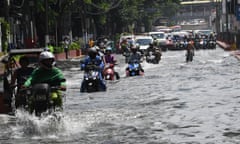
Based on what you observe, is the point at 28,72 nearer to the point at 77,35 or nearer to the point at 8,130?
the point at 8,130

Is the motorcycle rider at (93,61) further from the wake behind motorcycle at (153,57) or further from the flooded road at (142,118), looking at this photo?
the wake behind motorcycle at (153,57)

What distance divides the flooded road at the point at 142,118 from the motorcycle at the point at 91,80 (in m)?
0.38

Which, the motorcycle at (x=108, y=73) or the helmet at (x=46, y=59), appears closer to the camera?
the helmet at (x=46, y=59)

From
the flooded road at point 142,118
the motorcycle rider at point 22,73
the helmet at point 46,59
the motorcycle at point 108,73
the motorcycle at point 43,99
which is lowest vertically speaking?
the flooded road at point 142,118

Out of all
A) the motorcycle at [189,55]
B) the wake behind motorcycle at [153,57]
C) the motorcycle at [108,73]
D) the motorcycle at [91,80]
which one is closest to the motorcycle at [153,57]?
the wake behind motorcycle at [153,57]

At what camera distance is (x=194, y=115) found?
15.5 m

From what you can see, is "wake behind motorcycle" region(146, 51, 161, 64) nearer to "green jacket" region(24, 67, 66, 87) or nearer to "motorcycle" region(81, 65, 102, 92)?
"motorcycle" region(81, 65, 102, 92)

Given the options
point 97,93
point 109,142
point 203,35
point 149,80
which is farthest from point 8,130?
point 203,35

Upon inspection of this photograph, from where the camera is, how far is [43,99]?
42.2 feet

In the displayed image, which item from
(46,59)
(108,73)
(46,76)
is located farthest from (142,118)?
(108,73)

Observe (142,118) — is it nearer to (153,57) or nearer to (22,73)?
(22,73)

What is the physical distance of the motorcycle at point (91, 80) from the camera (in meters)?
22.6

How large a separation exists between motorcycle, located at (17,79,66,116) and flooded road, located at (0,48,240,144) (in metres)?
0.18

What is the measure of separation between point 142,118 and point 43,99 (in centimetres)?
322
